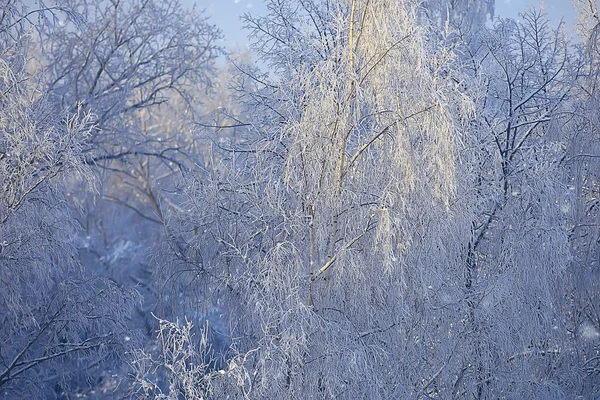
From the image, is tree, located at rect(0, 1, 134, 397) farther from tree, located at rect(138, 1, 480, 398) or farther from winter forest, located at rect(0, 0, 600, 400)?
tree, located at rect(138, 1, 480, 398)

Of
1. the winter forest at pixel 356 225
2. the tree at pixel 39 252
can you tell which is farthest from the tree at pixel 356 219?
the tree at pixel 39 252

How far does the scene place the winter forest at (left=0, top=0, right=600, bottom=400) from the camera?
7.08 m

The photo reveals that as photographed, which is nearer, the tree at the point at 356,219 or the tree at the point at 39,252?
the tree at the point at 356,219

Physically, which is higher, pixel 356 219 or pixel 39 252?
pixel 356 219

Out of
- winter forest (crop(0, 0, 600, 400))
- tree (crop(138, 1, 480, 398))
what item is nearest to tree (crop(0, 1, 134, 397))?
winter forest (crop(0, 0, 600, 400))

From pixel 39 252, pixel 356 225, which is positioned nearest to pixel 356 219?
pixel 356 225

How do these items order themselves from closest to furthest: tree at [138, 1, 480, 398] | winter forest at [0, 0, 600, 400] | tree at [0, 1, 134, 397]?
tree at [138, 1, 480, 398] → winter forest at [0, 0, 600, 400] → tree at [0, 1, 134, 397]

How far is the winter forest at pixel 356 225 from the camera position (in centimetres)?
708

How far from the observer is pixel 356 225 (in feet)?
24.2

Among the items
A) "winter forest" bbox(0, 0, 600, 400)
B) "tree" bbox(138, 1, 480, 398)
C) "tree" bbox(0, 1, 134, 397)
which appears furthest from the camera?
"tree" bbox(0, 1, 134, 397)

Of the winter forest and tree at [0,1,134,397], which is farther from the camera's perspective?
tree at [0,1,134,397]

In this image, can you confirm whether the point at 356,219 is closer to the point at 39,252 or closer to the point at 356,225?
the point at 356,225

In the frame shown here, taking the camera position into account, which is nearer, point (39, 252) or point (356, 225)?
point (356, 225)

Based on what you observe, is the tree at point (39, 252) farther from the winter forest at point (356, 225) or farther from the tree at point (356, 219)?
the tree at point (356, 219)
